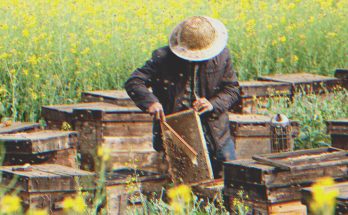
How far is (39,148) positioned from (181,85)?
1.07 meters

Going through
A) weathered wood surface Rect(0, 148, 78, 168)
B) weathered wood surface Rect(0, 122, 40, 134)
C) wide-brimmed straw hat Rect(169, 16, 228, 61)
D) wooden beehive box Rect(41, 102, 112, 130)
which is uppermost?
wide-brimmed straw hat Rect(169, 16, 228, 61)

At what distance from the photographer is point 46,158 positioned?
650cm

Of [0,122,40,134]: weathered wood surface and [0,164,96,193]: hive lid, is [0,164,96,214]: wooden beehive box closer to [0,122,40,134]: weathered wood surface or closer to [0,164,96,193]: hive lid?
[0,164,96,193]: hive lid

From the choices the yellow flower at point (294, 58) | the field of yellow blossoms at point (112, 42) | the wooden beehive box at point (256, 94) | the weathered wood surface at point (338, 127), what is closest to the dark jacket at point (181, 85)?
the weathered wood surface at point (338, 127)

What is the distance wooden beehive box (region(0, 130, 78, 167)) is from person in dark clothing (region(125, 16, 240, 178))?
2.03 ft

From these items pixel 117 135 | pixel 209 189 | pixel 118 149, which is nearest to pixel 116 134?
pixel 117 135

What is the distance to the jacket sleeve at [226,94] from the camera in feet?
20.5

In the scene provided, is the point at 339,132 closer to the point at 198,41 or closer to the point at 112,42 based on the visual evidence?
the point at 198,41

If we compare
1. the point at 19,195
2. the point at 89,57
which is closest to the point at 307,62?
the point at 89,57

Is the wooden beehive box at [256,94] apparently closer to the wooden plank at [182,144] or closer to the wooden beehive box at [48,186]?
the wooden plank at [182,144]

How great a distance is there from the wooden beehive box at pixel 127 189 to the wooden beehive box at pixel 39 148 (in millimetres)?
398

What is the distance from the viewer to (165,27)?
1093cm

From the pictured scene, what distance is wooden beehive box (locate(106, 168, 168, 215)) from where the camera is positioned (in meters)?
6.03

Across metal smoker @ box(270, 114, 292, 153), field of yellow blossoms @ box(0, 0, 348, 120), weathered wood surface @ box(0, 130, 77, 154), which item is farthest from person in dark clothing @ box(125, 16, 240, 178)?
field of yellow blossoms @ box(0, 0, 348, 120)
